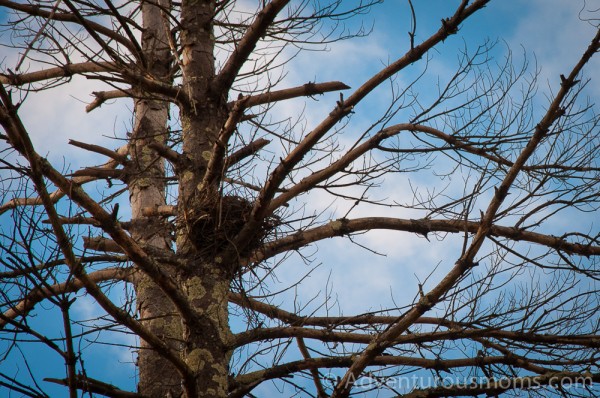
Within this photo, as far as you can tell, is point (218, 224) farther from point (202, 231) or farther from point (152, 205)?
point (152, 205)

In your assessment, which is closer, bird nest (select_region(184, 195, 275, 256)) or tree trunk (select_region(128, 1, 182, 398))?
bird nest (select_region(184, 195, 275, 256))

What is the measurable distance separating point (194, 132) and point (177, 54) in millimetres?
631

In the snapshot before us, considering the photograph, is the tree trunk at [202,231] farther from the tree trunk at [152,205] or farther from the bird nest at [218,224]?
the tree trunk at [152,205]

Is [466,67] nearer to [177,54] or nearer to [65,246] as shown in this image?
[177,54]

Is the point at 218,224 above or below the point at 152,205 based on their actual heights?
below

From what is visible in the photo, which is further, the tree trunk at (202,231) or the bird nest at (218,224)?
the bird nest at (218,224)

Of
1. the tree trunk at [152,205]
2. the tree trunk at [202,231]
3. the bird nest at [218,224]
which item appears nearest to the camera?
the tree trunk at [202,231]

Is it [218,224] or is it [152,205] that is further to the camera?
[152,205]

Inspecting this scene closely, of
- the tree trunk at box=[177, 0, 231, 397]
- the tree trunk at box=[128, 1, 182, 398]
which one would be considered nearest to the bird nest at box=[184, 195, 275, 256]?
the tree trunk at box=[177, 0, 231, 397]

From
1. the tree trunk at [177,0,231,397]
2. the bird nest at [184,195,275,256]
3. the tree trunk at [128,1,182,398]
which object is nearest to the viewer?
the tree trunk at [177,0,231,397]

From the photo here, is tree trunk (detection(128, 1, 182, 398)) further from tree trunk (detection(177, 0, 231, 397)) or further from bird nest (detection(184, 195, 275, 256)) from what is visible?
bird nest (detection(184, 195, 275, 256))

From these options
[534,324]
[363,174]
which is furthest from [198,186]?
[534,324]

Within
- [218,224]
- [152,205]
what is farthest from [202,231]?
[152,205]

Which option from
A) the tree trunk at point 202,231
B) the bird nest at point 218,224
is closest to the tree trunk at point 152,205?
the tree trunk at point 202,231
